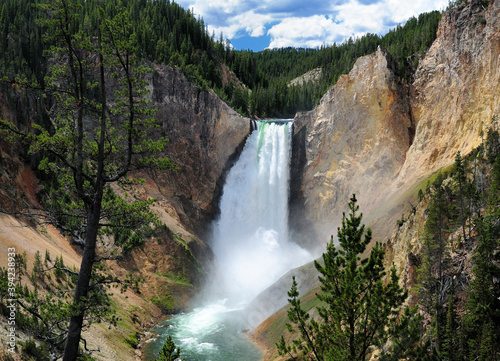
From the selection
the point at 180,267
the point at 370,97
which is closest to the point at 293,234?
the point at 180,267

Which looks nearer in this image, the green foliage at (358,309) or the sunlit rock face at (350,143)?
the green foliage at (358,309)

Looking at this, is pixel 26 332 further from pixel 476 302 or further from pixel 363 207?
pixel 363 207

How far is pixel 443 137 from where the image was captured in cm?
3716

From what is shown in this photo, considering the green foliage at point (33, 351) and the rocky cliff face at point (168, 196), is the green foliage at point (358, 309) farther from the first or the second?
the rocky cliff face at point (168, 196)

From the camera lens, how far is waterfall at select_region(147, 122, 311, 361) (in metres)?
45.2

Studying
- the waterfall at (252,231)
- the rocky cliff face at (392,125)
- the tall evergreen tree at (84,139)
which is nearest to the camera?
the tall evergreen tree at (84,139)

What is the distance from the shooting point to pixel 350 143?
5053 centimetres

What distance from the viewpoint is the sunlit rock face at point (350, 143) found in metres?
45.4

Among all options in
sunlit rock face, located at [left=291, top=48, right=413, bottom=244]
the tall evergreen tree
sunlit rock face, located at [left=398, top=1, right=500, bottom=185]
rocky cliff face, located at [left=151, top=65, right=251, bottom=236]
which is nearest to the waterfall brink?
rocky cliff face, located at [left=151, top=65, right=251, bottom=236]

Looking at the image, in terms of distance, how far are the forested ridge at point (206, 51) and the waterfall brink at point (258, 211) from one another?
573 inches

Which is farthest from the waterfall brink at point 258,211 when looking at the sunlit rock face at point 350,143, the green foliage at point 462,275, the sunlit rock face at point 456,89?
the green foliage at point 462,275

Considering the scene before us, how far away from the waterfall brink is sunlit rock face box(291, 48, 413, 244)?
2.57m

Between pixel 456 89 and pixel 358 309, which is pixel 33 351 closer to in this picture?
pixel 358 309

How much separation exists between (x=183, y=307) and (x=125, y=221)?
107 ft
